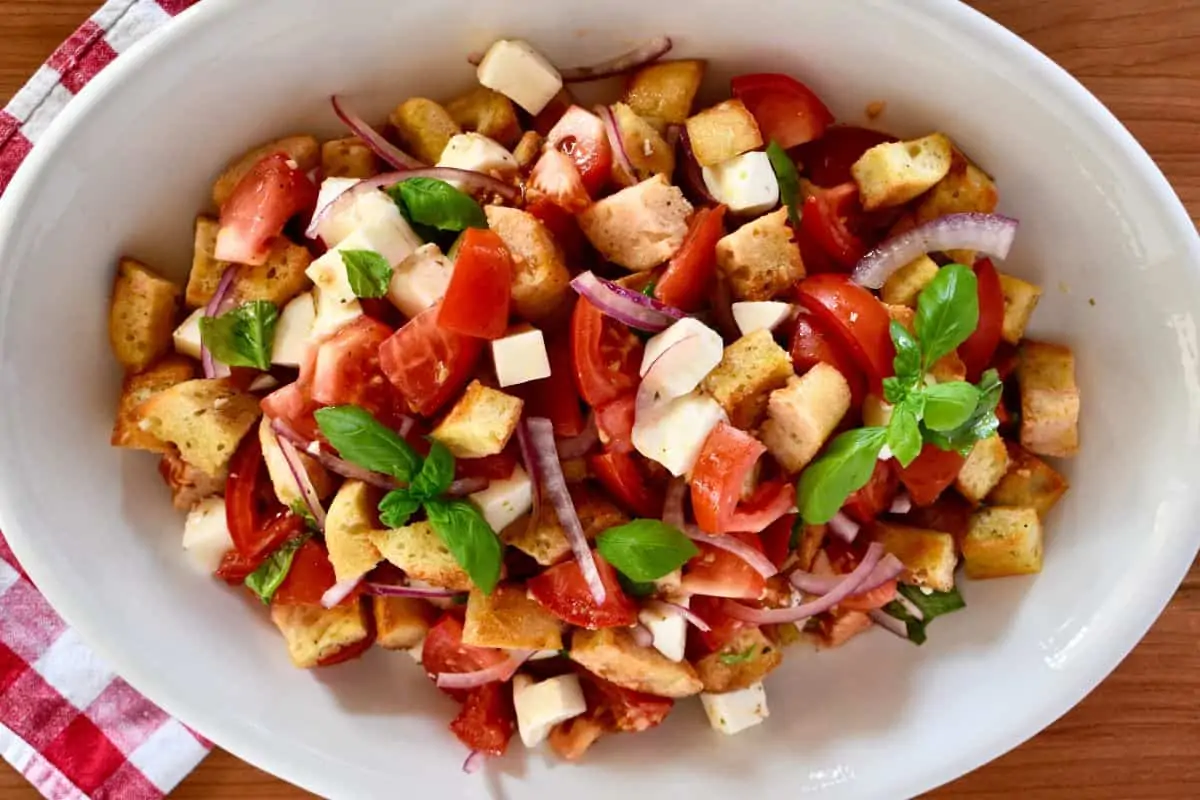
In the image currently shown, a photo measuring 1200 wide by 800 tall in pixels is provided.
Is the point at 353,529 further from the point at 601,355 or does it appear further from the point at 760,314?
the point at 760,314

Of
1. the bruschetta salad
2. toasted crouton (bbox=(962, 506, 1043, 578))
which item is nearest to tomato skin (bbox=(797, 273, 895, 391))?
the bruschetta salad

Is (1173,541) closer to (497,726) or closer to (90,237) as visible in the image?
(497,726)

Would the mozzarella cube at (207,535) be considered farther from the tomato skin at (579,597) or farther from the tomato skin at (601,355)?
the tomato skin at (601,355)

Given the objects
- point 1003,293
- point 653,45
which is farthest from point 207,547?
point 1003,293

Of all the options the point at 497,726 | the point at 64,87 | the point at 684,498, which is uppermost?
the point at 64,87

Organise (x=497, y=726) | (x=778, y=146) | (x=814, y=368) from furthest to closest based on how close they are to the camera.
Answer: (x=497, y=726) < (x=778, y=146) < (x=814, y=368)

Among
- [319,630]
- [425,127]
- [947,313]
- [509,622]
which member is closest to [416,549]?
[509,622]
